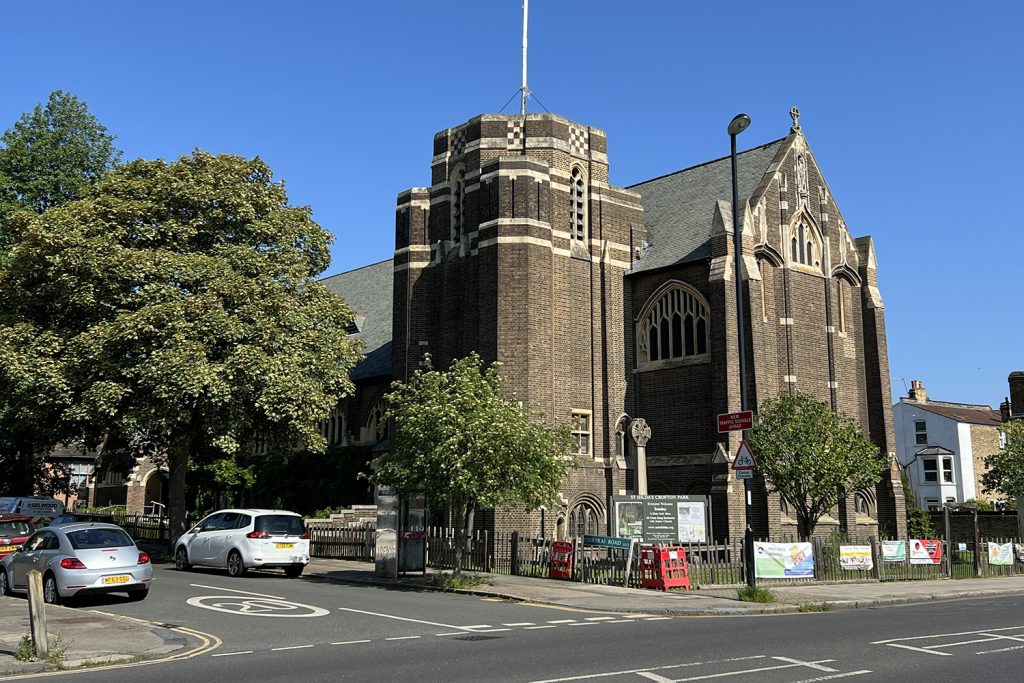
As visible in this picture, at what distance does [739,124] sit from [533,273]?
521 inches

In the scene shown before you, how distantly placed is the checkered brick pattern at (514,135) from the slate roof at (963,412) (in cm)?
4692

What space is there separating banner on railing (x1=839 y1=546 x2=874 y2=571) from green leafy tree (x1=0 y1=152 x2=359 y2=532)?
52.1 feet

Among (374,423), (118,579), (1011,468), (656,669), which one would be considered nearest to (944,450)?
(1011,468)

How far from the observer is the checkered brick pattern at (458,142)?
36.1 metres

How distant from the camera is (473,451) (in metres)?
21.7

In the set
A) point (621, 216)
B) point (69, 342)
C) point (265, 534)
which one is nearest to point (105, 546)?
point (265, 534)

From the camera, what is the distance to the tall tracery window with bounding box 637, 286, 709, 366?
33656mm

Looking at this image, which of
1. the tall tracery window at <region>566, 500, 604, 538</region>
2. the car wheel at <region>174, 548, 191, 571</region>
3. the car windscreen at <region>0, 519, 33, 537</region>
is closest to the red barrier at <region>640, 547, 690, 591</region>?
the tall tracery window at <region>566, 500, 604, 538</region>

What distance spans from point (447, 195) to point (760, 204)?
1188 cm

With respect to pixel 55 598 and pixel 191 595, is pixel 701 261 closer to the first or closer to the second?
pixel 191 595

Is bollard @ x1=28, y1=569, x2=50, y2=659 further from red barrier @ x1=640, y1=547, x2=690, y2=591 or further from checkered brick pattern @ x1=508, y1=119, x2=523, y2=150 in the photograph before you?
checkered brick pattern @ x1=508, y1=119, x2=523, y2=150

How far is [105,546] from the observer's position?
17609mm

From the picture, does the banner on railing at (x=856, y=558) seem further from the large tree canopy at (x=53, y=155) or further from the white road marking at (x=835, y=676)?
the large tree canopy at (x=53, y=155)

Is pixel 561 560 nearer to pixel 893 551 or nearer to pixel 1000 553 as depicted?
pixel 893 551
